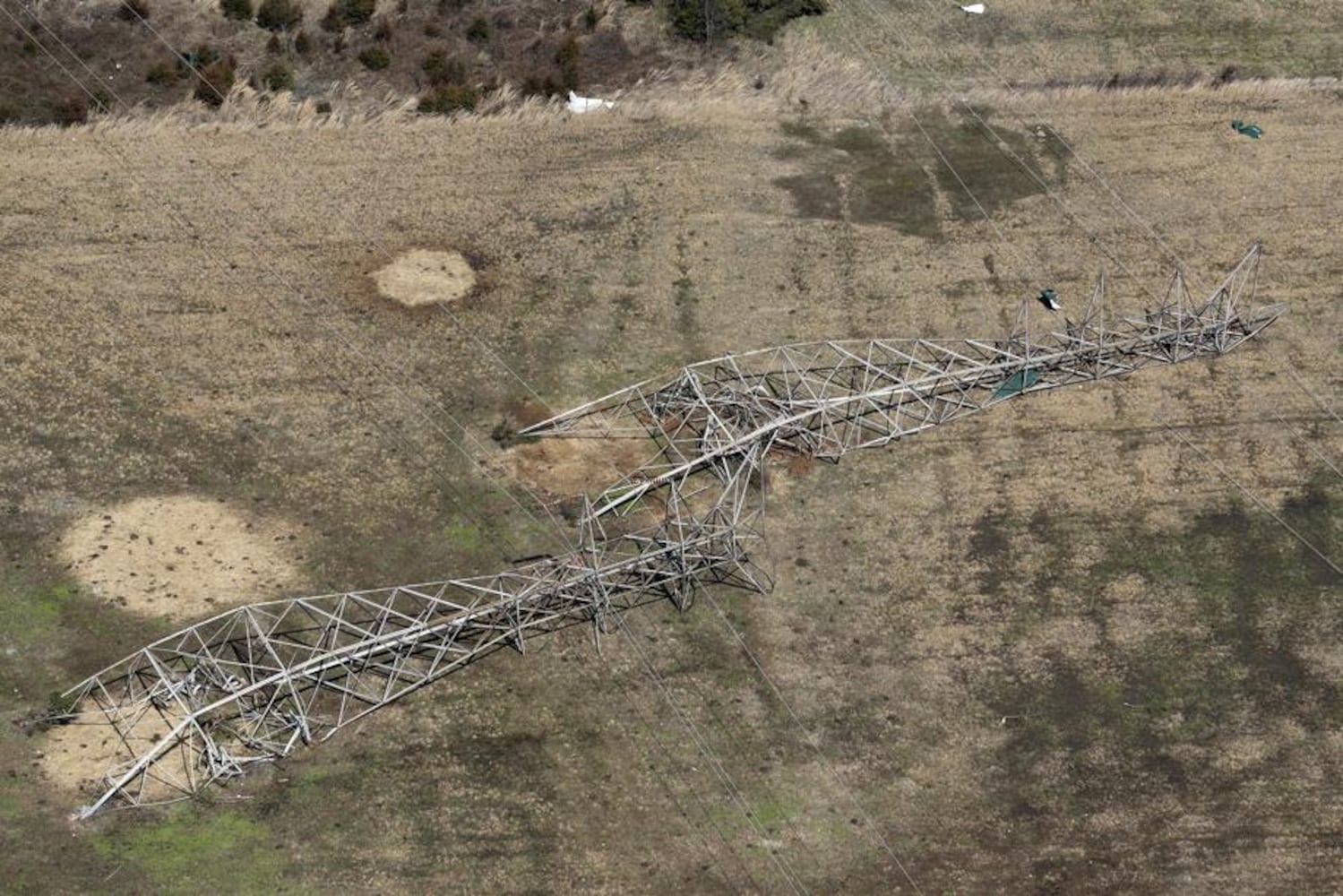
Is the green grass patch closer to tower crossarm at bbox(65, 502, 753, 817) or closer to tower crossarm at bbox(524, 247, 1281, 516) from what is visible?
tower crossarm at bbox(65, 502, 753, 817)

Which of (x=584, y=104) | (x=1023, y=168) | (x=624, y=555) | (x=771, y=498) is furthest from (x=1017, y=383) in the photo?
(x=584, y=104)

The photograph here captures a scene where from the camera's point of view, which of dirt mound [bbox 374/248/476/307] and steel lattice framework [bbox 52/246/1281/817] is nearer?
steel lattice framework [bbox 52/246/1281/817]

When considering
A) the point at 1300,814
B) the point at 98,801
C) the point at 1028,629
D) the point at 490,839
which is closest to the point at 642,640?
the point at 490,839

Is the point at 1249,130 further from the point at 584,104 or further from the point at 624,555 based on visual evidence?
the point at 624,555

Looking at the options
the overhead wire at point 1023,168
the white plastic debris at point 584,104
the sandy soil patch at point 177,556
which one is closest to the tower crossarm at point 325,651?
the sandy soil patch at point 177,556

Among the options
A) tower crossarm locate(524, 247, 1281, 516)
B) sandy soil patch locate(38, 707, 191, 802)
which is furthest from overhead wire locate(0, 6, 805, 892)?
sandy soil patch locate(38, 707, 191, 802)

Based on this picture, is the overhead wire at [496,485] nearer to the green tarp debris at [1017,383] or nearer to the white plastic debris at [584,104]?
the green tarp debris at [1017,383]
